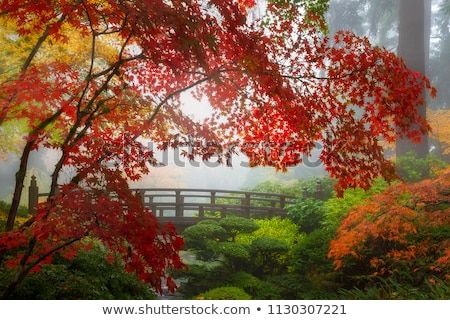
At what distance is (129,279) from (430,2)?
11031 millimetres

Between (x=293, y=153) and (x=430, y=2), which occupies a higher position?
(x=430, y=2)

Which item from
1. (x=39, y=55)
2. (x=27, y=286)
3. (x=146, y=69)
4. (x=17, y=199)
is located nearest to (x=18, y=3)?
(x=146, y=69)

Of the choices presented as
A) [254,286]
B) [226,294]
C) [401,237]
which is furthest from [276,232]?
[401,237]

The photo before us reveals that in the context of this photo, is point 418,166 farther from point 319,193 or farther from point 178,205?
point 178,205

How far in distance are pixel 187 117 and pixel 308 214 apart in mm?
3604

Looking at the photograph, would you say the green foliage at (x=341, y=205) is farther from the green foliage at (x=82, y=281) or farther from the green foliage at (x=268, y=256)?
the green foliage at (x=82, y=281)

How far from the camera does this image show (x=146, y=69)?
197 inches

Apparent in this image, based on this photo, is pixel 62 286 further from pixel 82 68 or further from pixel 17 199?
pixel 82 68

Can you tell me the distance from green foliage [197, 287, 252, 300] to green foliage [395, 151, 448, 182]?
12.6ft

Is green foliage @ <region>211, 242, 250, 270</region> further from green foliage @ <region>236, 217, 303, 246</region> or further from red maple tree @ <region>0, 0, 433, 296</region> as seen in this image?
red maple tree @ <region>0, 0, 433, 296</region>

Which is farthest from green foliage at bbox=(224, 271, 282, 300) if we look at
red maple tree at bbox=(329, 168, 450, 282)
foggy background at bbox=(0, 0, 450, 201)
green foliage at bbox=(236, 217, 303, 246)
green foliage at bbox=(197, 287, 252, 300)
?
foggy background at bbox=(0, 0, 450, 201)

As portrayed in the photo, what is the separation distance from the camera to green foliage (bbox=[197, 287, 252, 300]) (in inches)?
204

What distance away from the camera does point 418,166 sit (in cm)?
812

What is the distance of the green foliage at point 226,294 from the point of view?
5182 mm
